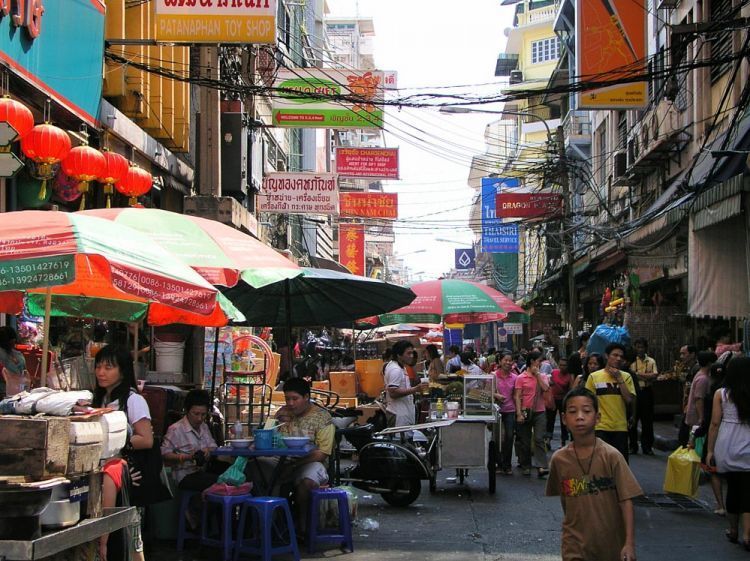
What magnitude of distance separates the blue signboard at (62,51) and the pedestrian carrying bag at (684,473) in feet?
26.6

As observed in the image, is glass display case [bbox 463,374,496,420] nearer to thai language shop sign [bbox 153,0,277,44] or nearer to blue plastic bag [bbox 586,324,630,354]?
thai language shop sign [bbox 153,0,277,44]

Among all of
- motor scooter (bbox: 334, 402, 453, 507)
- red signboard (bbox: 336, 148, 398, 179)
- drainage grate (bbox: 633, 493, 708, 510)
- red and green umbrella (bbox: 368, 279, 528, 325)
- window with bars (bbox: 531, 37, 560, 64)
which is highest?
window with bars (bbox: 531, 37, 560, 64)

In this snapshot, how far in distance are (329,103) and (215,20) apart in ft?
19.3

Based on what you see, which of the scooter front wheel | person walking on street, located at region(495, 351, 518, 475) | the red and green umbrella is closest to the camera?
the scooter front wheel

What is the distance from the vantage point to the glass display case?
12656mm

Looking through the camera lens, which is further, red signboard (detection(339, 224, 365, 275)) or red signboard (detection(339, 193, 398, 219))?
red signboard (detection(339, 224, 365, 275))

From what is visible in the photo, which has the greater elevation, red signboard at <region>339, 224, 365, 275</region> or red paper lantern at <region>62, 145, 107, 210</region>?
red signboard at <region>339, 224, 365, 275</region>

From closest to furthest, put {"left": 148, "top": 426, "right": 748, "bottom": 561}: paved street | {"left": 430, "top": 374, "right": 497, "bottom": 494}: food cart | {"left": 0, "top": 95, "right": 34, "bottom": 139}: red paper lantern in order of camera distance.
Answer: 1. {"left": 148, "top": 426, "right": 748, "bottom": 561}: paved street
2. {"left": 0, "top": 95, "right": 34, "bottom": 139}: red paper lantern
3. {"left": 430, "top": 374, "right": 497, "bottom": 494}: food cart

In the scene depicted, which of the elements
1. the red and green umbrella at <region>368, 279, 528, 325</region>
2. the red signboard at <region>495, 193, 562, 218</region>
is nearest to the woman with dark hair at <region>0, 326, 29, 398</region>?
the red and green umbrella at <region>368, 279, 528, 325</region>

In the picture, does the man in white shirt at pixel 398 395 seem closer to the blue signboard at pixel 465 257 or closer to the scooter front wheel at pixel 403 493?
the scooter front wheel at pixel 403 493

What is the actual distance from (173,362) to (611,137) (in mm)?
22648

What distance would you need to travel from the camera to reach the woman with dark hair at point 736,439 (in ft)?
26.8

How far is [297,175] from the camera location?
73.9 ft

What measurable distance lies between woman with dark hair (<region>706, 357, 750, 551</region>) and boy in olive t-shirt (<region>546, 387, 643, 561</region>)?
3.40m
